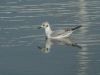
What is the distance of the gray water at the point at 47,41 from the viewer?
56.7ft

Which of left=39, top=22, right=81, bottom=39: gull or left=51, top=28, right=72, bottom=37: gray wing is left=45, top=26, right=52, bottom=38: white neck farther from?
left=51, top=28, right=72, bottom=37: gray wing

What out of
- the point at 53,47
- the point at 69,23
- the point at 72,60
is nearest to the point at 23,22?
the point at 69,23

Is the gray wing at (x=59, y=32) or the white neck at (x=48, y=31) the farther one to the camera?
the white neck at (x=48, y=31)

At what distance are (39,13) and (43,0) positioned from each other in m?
4.76

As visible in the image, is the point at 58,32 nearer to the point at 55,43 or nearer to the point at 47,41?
the point at 47,41

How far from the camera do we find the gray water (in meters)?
17.3

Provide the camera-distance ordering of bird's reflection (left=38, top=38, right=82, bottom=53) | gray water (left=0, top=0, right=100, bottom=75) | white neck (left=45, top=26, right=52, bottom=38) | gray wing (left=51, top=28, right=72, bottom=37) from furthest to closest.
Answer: white neck (left=45, top=26, right=52, bottom=38)
gray wing (left=51, top=28, right=72, bottom=37)
bird's reflection (left=38, top=38, right=82, bottom=53)
gray water (left=0, top=0, right=100, bottom=75)

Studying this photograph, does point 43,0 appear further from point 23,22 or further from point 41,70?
point 41,70

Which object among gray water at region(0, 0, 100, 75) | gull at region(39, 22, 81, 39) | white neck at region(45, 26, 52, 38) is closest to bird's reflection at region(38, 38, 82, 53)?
gray water at region(0, 0, 100, 75)

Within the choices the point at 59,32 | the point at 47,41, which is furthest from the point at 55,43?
the point at 59,32

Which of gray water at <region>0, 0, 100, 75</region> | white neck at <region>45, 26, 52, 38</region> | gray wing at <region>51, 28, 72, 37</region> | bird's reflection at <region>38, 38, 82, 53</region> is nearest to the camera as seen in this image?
gray water at <region>0, 0, 100, 75</region>

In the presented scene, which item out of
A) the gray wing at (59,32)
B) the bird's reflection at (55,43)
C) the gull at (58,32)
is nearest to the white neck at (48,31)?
the gull at (58,32)

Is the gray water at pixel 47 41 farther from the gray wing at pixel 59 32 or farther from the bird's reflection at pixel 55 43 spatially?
the gray wing at pixel 59 32

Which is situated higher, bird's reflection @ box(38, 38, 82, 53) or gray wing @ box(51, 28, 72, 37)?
gray wing @ box(51, 28, 72, 37)
